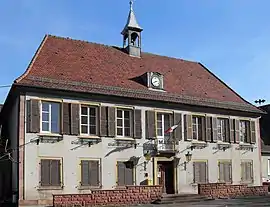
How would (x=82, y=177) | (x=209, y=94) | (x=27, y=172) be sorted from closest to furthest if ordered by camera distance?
(x=27, y=172) < (x=82, y=177) < (x=209, y=94)

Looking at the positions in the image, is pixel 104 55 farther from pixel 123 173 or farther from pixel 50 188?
pixel 50 188

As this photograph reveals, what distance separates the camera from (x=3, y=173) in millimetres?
33344

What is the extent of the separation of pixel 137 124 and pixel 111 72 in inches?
170

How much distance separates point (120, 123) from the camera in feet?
103

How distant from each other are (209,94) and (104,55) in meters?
8.61

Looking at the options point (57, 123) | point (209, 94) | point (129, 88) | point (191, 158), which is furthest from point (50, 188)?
point (209, 94)

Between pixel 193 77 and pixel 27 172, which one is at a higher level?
pixel 193 77

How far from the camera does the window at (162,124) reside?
3322cm

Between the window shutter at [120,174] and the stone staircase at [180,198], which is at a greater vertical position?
the window shutter at [120,174]

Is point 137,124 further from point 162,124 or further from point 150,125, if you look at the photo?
point 162,124

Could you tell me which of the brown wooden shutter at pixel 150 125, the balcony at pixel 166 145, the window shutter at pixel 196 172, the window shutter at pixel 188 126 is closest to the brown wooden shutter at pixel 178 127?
the balcony at pixel 166 145

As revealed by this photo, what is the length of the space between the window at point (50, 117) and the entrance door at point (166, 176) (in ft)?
26.0

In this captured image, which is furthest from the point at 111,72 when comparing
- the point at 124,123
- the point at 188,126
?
the point at 188,126

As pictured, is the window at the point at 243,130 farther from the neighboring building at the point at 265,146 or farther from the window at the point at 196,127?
the neighboring building at the point at 265,146
